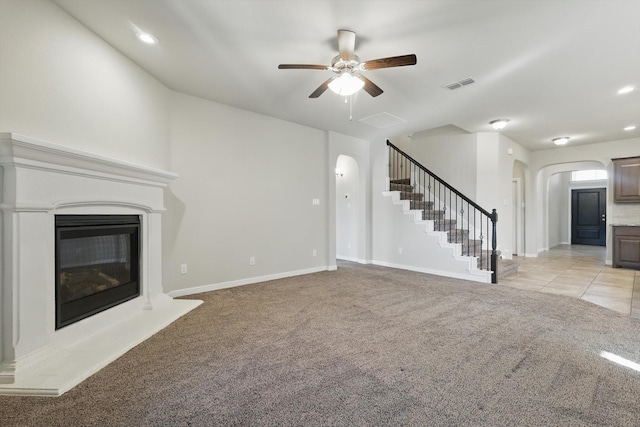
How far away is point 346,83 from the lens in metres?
2.77

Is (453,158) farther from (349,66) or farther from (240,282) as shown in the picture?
(240,282)

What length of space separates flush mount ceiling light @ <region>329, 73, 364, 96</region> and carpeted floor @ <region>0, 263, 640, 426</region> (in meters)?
2.36

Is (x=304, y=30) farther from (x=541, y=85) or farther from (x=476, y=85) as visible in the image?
(x=541, y=85)

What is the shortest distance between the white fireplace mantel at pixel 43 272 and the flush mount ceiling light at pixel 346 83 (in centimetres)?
218

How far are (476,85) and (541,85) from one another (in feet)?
2.72

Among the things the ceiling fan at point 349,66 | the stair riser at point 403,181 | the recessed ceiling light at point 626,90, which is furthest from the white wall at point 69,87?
the recessed ceiling light at point 626,90

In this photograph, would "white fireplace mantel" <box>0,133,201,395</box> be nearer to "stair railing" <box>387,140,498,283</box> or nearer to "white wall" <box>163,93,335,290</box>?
"white wall" <box>163,93,335,290</box>

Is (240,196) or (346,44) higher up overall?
(346,44)

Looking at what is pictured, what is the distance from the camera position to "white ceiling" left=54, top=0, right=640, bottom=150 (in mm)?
2215

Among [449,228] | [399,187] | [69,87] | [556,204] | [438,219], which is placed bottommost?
[449,228]

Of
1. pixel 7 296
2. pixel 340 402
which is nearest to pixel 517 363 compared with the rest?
pixel 340 402

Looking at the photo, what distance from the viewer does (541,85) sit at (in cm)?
352

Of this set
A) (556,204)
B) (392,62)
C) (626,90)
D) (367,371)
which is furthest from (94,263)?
(556,204)

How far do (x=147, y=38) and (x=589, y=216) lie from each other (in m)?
13.5
